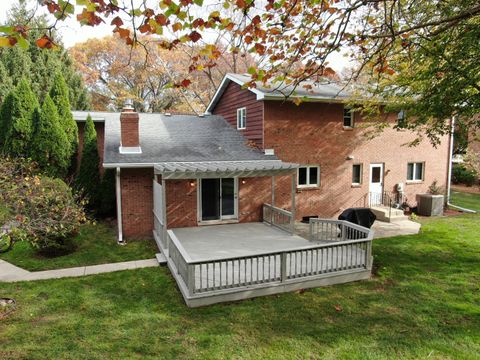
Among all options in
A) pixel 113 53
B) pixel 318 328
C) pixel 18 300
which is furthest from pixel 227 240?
pixel 113 53

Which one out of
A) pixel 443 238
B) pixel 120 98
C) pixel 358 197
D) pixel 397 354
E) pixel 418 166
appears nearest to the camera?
pixel 397 354

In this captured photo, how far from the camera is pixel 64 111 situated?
48.2ft

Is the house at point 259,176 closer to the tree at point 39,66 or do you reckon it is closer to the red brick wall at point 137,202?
the red brick wall at point 137,202

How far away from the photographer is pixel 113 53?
2973 centimetres

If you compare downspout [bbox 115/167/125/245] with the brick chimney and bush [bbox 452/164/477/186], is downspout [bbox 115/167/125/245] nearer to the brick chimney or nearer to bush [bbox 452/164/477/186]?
the brick chimney

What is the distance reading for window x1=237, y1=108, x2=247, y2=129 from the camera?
14834 mm

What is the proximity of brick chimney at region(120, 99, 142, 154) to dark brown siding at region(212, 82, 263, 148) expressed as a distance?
4845mm

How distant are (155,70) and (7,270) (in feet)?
75.1

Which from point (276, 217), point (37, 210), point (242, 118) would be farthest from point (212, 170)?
point (242, 118)

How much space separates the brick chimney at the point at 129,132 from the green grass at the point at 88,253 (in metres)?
3.29

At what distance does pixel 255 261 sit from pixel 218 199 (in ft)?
14.6

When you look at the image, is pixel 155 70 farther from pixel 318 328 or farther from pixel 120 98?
pixel 318 328

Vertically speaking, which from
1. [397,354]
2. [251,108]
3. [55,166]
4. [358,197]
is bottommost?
[397,354]

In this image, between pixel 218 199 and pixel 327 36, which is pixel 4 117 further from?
pixel 327 36
